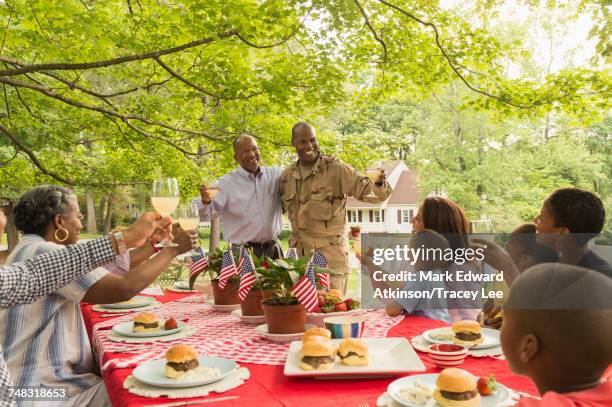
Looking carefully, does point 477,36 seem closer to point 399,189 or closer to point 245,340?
point 245,340

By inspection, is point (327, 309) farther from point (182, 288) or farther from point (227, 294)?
point (182, 288)

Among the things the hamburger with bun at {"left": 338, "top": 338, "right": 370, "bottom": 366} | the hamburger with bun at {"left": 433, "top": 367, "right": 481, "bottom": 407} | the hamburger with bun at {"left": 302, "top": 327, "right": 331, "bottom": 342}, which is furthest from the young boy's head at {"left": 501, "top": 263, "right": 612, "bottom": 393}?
Result: the hamburger with bun at {"left": 302, "top": 327, "right": 331, "bottom": 342}

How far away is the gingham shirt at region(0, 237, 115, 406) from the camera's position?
1.61m

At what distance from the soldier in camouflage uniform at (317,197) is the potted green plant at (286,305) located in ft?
6.18

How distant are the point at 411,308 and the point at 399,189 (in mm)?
22149

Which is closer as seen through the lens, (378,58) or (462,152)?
(378,58)

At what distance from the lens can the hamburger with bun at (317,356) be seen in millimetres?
1561

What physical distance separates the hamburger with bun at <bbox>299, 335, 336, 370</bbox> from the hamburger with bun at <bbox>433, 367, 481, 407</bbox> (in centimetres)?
37

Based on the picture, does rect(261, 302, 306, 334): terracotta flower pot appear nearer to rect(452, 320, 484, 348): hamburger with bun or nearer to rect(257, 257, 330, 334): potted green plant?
rect(257, 257, 330, 334): potted green plant

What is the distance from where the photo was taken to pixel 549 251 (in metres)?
2.62

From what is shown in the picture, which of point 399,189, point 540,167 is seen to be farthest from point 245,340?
point 399,189

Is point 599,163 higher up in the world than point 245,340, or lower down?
higher up

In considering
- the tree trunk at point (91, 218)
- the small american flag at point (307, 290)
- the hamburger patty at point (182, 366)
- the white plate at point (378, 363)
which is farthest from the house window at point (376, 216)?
the hamburger patty at point (182, 366)

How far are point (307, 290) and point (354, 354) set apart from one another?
0.42 m
